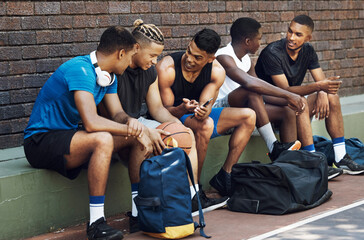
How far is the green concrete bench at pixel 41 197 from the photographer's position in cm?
499

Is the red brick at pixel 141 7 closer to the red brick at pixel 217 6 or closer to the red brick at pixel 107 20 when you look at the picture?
the red brick at pixel 107 20

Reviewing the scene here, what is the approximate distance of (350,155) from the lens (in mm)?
7168

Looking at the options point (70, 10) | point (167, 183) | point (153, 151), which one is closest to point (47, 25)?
point (70, 10)

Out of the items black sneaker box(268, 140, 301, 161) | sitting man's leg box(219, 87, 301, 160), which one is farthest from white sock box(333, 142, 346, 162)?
black sneaker box(268, 140, 301, 161)

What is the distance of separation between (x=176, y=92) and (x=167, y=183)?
1.55 m

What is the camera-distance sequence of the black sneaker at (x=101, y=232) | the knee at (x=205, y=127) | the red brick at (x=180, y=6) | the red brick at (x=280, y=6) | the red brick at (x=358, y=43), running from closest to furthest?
the black sneaker at (x=101, y=232) → the knee at (x=205, y=127) → the red brick at (x=180, y=6) → the red brick at (x=280, y=6) → the red brick at (x=358, y=43)

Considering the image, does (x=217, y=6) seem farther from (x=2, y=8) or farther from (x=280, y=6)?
(x=2, y=8)

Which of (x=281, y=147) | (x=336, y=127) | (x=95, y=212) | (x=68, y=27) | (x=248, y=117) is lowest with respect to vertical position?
(x=95, y=212)

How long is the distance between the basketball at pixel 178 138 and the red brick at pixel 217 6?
9.64 feet

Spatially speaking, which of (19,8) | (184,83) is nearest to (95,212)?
(184,83)

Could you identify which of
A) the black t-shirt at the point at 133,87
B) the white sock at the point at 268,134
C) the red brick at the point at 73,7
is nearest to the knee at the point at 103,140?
the black t-shirt at the point at 133,87

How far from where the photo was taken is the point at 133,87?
5.78 meters

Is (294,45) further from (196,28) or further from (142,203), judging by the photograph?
(142,203)

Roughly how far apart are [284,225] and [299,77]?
255 centimetres
